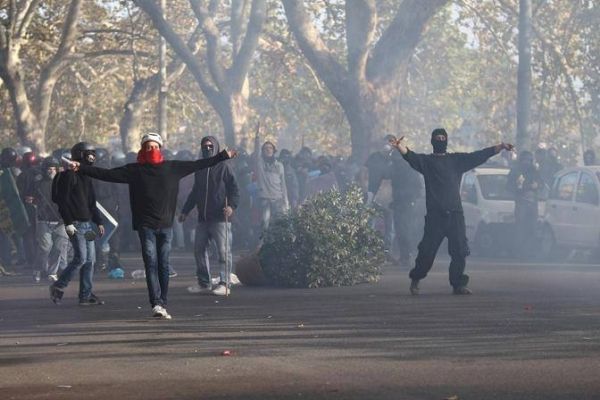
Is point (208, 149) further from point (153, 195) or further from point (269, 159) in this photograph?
point (269, 159)

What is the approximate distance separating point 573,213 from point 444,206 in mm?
8567

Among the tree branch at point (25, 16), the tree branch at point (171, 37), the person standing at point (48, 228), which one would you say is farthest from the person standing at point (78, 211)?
the tree branch at point (25, 16)

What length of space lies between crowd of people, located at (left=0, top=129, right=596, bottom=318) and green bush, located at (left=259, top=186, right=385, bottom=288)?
1.84 feet

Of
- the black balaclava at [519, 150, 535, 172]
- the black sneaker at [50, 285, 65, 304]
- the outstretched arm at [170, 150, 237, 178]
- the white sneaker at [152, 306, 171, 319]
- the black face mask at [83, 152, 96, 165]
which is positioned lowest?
the white sneaker at [152, 306, 171, 319]

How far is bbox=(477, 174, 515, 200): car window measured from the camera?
27516 mm

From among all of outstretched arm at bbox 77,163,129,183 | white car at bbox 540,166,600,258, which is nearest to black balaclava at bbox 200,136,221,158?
outstretched arm at bbox 77,163,129,183

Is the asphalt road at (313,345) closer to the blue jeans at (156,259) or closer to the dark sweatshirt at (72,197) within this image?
the blue jeans at (156,259)

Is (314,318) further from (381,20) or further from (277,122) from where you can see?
(277,122)

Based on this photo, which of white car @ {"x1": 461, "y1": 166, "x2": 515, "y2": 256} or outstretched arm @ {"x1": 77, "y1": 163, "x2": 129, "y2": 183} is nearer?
outstretched arm @ {"x1": 77, "y1": 163, "x2": 129, "y2": 183}

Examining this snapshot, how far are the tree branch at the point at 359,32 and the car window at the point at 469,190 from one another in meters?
4.05

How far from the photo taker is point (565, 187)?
25375mm

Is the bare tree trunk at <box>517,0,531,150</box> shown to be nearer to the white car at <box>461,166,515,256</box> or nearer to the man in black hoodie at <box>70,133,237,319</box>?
the white car at <box>461,166,515,256</box>

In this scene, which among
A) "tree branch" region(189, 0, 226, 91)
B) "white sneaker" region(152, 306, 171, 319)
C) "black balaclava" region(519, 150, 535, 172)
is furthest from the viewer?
"tree branch" region(189, 0, 226, 91)

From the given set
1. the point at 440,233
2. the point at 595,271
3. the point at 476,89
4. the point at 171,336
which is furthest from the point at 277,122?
the point at 171,336
